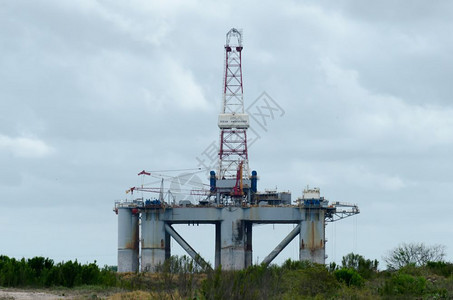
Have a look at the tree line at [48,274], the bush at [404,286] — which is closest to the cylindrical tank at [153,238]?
the tree line at [48,274]

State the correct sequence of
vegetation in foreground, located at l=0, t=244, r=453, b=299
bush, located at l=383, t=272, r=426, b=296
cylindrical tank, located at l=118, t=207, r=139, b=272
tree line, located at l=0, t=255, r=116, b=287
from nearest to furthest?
vegetation in foreground, located at l=0, t=244, r=453, b=299 → bush, located at l=383, t=272, r=426, b=296 → tree line, located at l=0, t=255, r=116, b=287 → cylindrical tank, located at l=118, t=207, r=139, b=272

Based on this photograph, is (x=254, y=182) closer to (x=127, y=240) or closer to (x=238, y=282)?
(x=127, y=240)

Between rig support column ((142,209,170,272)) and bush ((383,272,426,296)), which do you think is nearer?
bush ((383,272,426,296))

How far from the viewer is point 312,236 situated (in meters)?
102

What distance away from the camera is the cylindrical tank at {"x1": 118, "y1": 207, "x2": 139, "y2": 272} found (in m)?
105

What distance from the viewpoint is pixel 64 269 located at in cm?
5650

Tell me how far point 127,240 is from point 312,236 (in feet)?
81.5

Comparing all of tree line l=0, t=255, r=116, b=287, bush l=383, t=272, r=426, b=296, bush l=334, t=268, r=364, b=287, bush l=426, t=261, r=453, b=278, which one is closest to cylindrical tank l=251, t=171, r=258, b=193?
bush l=426, t=261, r=453, b=278

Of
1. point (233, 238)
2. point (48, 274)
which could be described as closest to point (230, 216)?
point (233, 238)

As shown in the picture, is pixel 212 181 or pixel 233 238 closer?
pixel 233 238

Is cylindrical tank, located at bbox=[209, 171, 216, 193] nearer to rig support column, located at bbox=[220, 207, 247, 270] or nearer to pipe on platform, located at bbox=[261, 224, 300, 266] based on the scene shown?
rig support column, located at bbox=[220, 207, 247, 270]

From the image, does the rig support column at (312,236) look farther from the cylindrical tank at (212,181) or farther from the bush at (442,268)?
the bush at (442,268)

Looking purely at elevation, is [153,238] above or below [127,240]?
above

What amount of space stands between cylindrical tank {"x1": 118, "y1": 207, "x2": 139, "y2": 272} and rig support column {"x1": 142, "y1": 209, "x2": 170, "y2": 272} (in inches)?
91.8
